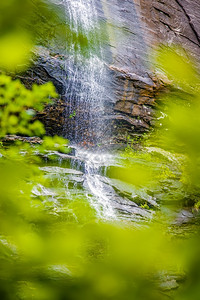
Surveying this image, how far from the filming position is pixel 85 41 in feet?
23.4

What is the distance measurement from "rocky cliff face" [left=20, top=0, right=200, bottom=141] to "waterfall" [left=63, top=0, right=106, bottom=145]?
185 millimetres

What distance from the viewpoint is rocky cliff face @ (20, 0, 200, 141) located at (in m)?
6.52

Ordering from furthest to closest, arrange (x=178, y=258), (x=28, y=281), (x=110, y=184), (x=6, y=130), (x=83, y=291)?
(x=110, y=184) < (x=6, y=130) < (x=28, y=281) < (x=83, y=291) < (x=178, y=258)

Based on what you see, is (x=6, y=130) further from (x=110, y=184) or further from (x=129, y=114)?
(x=129, y=114)

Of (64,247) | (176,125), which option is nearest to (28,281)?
(64,247)

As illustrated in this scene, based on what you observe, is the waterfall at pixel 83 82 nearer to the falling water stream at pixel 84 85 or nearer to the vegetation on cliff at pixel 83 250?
the falling water stream at pixel 84 85

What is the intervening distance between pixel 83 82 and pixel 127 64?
4.31 ft

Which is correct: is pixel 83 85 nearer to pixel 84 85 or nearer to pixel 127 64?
pixel 84 85

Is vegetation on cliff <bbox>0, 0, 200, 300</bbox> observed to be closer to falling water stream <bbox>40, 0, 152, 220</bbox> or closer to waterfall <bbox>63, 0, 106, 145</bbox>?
falling water stream <bbox>40, 0, 152, 220</bbox>

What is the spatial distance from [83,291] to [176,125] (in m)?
0.97

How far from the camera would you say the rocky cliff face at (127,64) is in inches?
257

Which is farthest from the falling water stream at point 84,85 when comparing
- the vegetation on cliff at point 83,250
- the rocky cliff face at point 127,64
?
the vegetation on cliff at point 83,250

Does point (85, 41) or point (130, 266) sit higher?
point (85, 41)

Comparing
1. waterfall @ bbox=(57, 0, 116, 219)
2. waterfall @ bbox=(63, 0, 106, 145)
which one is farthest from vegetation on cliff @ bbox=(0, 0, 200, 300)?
waterfall @ bbox=(63, 0, 106, 145)
